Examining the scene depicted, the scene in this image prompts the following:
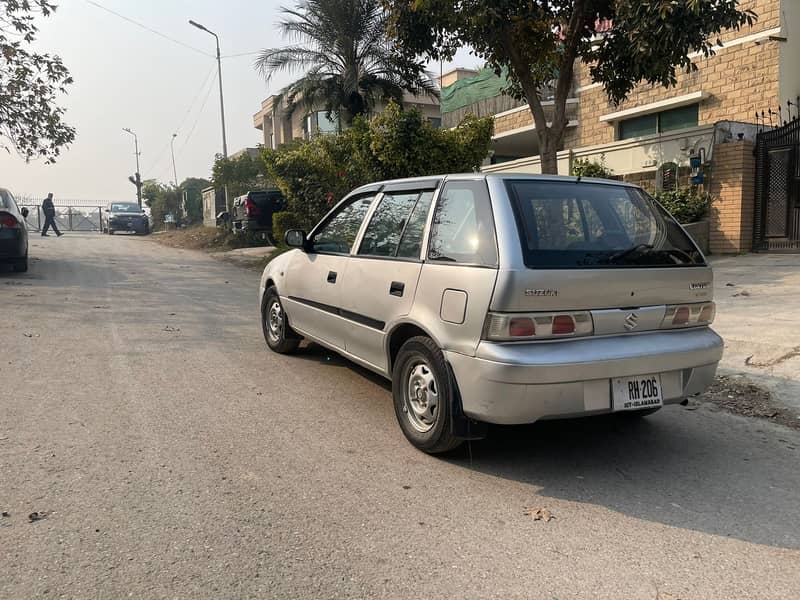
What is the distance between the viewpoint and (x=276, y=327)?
21.2 feet

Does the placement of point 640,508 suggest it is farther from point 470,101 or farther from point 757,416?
point 470,101

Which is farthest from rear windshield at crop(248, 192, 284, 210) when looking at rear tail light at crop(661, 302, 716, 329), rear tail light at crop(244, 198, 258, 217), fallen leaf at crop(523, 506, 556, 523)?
fallen leaf at crop(523, 506, 556, 523)

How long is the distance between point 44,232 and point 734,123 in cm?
2676

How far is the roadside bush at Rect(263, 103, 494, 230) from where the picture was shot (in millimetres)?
12109

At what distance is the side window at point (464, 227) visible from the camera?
3.61 metres

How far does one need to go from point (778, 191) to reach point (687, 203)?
162 centimetres

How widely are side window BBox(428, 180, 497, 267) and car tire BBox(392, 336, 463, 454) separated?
56cm

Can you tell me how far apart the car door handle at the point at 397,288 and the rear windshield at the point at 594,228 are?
0.92 meters

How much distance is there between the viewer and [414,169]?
485 inches

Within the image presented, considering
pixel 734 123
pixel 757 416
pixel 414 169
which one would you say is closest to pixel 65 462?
pixel 757 416

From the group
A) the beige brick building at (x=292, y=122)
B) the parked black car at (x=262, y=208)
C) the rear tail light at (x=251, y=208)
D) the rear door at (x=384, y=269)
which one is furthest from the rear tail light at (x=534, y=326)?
the beige brick building at (x=292, y=122)

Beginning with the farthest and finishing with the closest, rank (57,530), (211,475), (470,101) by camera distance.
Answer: (470,101)
(211,475)
(57,530)

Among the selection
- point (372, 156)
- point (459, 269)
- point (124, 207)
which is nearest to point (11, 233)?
point (372, 156)

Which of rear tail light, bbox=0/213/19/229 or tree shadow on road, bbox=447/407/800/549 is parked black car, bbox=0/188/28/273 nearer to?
rear tail light, bbox=0/213/19/229
